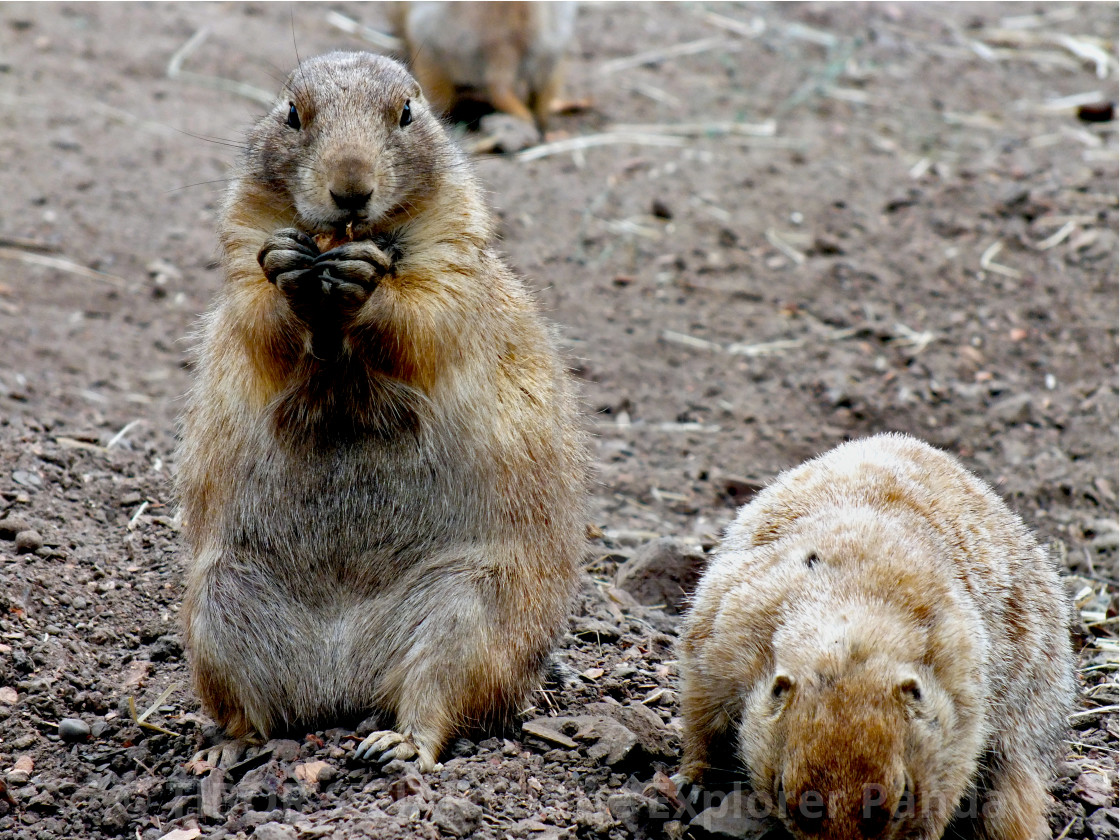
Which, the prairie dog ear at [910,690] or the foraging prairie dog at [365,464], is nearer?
the prairie dog ear at [910,690]

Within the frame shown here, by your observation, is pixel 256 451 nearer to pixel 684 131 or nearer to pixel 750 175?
pixel 750 175

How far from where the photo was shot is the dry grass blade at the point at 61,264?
9.38 metres

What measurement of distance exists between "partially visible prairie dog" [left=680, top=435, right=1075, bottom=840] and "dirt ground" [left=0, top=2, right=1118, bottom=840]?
1.68 ft

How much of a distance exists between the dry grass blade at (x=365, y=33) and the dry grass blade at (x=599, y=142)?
2871 millimetres

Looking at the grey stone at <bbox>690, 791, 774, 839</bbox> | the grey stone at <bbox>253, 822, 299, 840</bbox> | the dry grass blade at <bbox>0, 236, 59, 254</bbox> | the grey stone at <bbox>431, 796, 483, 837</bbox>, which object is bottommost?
the grey stone at <bbox>690, 791, 774, 839</bbox>

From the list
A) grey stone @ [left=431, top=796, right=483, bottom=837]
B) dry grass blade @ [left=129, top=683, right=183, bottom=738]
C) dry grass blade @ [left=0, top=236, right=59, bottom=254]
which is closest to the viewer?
grey stone @ [left=431, top=796, right=483, bottom=837]

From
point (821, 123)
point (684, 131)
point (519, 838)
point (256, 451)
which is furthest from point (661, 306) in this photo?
point (519, 838)

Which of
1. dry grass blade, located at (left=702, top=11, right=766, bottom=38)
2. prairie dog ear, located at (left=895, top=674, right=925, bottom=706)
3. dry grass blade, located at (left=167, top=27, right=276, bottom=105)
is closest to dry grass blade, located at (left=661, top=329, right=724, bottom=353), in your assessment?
dry grass blade, located at (left=167, top=27, right=276, bottom=105)

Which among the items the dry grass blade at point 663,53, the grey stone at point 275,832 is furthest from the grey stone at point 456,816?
the dry grass blade at point 663,53

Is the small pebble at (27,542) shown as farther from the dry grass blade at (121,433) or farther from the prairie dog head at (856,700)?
the prairie dog head at (856,700)

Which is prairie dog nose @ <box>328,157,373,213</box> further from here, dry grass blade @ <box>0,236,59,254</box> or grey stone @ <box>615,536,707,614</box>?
dry grass blade @ <box>0,236,59,254</box>

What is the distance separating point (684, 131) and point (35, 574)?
8.64 meters

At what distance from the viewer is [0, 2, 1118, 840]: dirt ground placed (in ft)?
15.4

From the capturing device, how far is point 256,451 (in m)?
4.90
